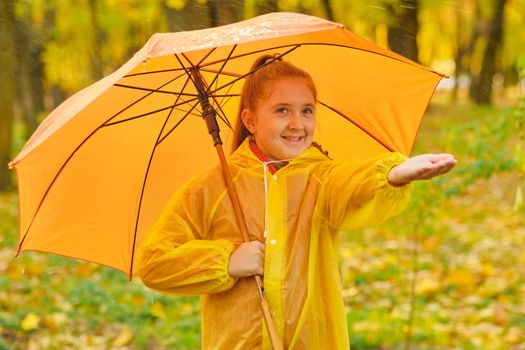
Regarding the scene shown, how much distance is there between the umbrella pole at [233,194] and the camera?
239cm

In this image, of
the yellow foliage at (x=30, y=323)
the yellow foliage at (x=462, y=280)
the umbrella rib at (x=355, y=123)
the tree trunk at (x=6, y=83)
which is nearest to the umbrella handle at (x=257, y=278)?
the umbrella rib at (x=355, y=123)

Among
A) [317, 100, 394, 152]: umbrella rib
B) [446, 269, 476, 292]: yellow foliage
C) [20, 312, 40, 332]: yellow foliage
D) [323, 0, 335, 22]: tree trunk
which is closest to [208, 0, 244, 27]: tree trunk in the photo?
[323, 0, 335, 22]: tree trunk

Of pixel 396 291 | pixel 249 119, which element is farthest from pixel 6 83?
pixel 249 119

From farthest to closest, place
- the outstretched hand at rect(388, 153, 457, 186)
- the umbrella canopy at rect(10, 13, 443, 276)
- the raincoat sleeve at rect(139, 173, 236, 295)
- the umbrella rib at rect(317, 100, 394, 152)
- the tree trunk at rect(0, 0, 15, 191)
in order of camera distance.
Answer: the tree trunk at rect(0, 0, 15, 191), the umbrella rib at rect(317, 100, 394, 152), the umbrella canopy at rect(10, 13, 443, 276), the raincoat sleeve at rect(139, 173, 236, 295), the outstretched hand at rect(388, 153, 457, 186)

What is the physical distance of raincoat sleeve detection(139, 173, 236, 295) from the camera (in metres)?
2.49

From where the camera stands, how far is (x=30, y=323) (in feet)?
19.5

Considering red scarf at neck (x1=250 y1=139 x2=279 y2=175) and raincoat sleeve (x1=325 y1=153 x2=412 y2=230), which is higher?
red scarf at neck (x1=250 y1=139 x2=279 y2=175)

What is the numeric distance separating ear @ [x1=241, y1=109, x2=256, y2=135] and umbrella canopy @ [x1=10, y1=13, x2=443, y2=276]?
23 cm

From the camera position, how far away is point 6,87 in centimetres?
1202

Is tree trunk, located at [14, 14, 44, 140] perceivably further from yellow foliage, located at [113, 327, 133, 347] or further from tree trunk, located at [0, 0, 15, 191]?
yellow foliage, located at [113, 327, 133, 347]

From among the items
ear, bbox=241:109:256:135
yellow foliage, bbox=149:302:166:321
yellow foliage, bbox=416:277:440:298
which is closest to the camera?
ear, bbox=241:109:256:135

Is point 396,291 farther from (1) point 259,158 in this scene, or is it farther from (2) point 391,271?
(1) point 259,158

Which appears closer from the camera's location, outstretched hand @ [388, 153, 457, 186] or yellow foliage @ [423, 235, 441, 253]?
outstretched hand @ [388, 153, 457, 186]

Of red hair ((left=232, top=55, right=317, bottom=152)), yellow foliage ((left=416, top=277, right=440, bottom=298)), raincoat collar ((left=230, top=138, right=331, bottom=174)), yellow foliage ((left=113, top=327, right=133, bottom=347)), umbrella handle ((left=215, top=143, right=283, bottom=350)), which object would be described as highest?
red hair ((left=232, top=55, right=317, bottom=152))
